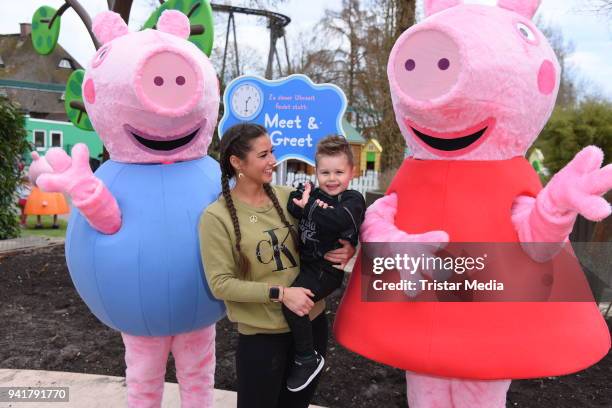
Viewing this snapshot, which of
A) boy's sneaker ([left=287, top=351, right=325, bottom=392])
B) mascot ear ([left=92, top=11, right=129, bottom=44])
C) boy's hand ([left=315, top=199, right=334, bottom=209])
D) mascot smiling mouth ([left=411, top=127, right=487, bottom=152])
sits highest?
mascot ear ([left=92, top=11, right=129, bottom=44])

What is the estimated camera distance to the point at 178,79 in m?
2.39

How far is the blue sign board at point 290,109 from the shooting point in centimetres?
643

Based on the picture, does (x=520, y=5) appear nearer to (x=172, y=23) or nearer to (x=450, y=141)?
(x=450, y=141)

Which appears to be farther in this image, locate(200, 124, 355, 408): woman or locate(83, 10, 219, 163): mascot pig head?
locate(83, 10, 219, 163): mascot pig head

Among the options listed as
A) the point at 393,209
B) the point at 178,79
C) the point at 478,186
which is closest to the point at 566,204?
the point at 478,186

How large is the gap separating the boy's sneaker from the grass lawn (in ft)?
A: 28.1

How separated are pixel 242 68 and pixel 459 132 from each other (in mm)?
22731

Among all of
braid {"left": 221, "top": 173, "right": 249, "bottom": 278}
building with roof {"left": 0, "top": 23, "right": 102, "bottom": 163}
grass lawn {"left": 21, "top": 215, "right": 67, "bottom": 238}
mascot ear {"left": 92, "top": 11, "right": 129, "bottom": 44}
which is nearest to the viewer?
braid {"left": 221, "top": 173, "right": 249, "bottom": 278}

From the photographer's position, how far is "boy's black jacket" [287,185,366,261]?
207 cm

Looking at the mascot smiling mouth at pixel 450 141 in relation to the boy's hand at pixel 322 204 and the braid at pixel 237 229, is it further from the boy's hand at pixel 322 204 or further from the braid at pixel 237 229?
the braid at pixel 237 229

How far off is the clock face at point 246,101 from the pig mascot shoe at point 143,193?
13.7 feet

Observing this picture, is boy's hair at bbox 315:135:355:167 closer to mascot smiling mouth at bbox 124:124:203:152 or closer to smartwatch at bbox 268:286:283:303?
smartwatch at bbox 268:286:283:303

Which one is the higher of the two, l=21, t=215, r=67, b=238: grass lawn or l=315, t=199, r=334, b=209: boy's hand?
l=315, t=199, r=334, b=209: boy's hand

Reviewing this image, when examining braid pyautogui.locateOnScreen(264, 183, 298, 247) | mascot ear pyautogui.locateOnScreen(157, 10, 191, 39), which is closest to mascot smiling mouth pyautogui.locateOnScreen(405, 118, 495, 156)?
braid pyautogui.locateOnScreen(264, 183, 298, 247)
